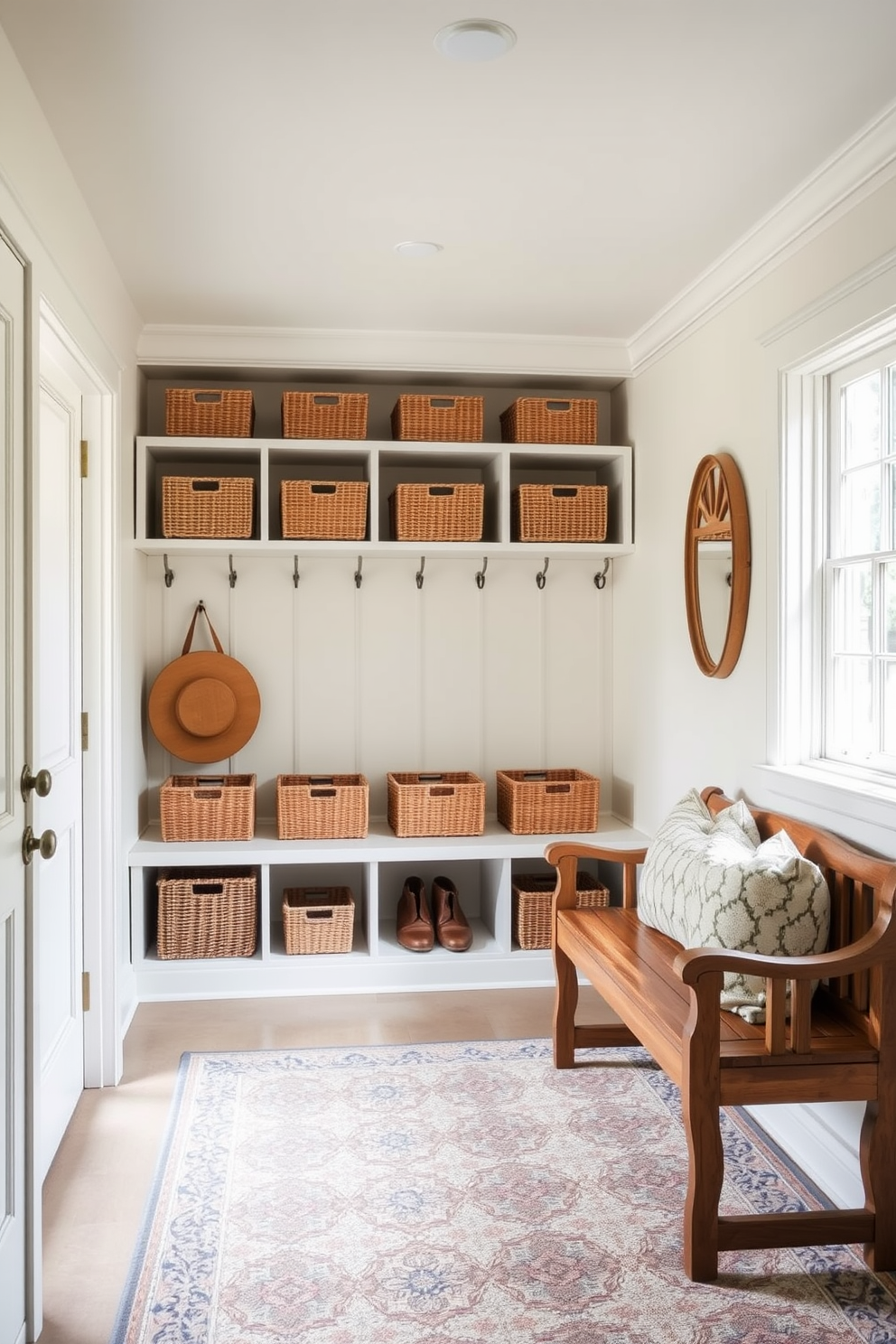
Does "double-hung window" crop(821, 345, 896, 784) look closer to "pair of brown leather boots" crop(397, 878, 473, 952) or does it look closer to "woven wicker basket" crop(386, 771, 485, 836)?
"woven wicker basket" crop(386, 771, 485, 836)

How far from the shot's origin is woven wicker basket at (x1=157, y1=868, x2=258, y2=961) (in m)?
3.88

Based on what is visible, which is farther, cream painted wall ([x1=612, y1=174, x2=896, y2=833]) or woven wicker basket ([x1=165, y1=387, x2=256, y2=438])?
woven wicker basket ([x1=165, y1=387, x2=256, y2=438])

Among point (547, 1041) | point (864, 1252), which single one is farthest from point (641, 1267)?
point (547, 1041)

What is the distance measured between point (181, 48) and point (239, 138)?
37cm

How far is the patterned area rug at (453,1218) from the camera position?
81.8 inches

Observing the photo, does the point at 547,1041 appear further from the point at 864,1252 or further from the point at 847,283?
the point at 847,283

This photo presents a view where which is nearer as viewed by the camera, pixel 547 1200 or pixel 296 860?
pixel 547 1200

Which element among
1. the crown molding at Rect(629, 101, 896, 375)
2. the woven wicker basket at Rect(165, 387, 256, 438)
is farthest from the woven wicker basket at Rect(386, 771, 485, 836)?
the crown molding at Rect(629, 101, 896, 375)

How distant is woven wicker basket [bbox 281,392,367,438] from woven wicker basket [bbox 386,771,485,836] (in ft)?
4.52

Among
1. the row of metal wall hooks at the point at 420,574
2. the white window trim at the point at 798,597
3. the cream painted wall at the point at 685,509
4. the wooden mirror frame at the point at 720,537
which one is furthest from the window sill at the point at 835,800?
the row of metal wall hooks at the point at 420,574

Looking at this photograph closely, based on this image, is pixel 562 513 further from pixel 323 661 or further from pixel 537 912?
pixel 537 912

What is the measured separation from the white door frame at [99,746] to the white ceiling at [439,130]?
65 cm

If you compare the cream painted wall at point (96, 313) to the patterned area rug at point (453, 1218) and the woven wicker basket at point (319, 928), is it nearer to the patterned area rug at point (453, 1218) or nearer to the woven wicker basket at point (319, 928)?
the woven wicker basket at point (319, 928)

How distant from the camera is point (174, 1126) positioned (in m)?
2.88
